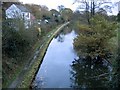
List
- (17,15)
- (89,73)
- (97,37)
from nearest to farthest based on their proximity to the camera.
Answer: (89,73), (97,37), (17,15)

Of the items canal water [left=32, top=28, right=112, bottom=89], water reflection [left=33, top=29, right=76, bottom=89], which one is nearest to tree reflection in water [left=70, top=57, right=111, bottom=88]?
canal water [left=32, top=28, right=112, bottom=89]

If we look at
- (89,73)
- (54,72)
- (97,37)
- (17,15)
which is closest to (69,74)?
(54,72)

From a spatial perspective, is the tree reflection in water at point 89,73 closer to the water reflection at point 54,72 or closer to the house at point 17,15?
the water reflection at point 54,72

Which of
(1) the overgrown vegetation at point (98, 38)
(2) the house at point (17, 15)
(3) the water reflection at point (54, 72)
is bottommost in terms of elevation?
(3) the water reflection at point (54, 72)

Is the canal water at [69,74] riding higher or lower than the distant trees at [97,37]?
lower

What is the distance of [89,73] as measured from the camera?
1700 cm

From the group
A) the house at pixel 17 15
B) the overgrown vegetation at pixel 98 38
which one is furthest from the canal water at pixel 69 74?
the house at pixel 17 15

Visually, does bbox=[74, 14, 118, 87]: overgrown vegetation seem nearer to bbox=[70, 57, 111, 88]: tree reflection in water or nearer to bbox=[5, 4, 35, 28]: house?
bbox=[70, 57, 111, 88]: tree reflection in water

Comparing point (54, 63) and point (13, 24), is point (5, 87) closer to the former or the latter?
point (13, 24)

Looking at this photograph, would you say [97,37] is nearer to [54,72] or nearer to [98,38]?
[98,38]

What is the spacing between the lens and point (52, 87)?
1429 centimetres

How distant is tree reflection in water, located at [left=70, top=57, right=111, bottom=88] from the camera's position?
14818 millimetres

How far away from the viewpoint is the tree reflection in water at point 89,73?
14.8m

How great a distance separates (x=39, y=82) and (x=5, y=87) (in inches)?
111
